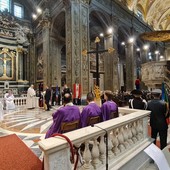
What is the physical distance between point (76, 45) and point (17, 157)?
9539mm

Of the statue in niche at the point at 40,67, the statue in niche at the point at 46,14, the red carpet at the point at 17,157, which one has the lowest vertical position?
the red carpet at the point at 17,157

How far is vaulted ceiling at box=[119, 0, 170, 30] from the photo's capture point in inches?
831

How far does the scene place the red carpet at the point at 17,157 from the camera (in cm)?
293

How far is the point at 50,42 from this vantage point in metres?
16.1

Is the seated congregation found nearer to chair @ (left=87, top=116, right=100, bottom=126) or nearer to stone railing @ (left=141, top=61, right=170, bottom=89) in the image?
chair @ (left=87, top=116, right=100, bottom=126)

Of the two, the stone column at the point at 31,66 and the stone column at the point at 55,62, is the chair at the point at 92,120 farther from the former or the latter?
the stone column at the point at 31,66

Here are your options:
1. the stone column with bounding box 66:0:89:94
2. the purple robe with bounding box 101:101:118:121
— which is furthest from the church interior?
the purple robe with bounding box 101:101:118:121

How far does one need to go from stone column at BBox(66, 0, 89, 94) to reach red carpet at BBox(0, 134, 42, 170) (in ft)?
25.7

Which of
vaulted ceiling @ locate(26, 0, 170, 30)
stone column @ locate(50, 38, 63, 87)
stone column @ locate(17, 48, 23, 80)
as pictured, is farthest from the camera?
vaulted ceiling @ locate(26, 0, 170, 30)

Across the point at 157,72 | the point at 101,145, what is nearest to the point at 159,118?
the point at 101,145

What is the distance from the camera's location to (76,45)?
11906 mm

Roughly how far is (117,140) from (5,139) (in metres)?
3.27

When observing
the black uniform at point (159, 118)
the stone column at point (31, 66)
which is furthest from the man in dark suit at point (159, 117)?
the stone column at point (31, 66)

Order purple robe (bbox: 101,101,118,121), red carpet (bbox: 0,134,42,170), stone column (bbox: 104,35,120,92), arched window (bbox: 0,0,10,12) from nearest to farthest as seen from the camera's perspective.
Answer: red carpet (bbox: 0,134,42,170)
purple robe (bbox: 101,101,118,121)
stone column (bbox: 104,35,120,92)
arched window (bbox: 0,0,10,12)
